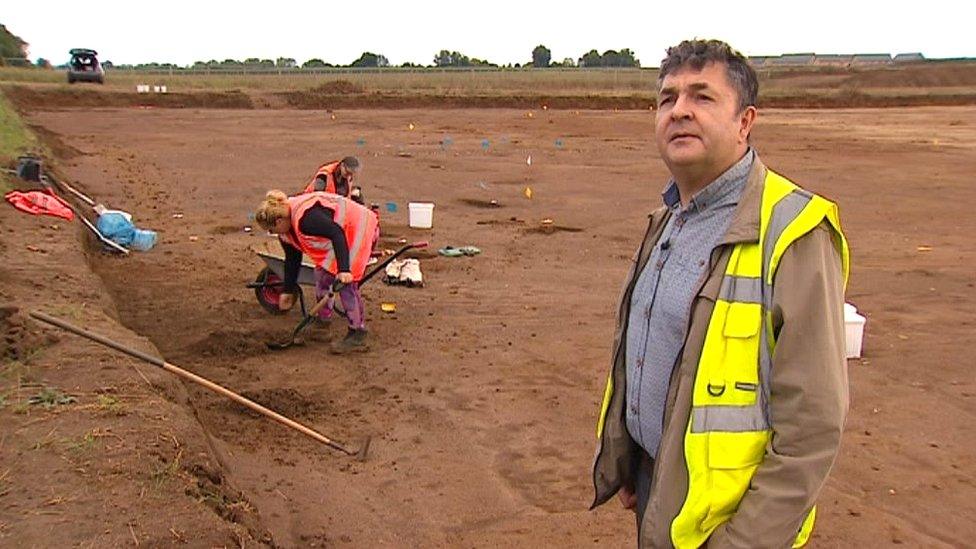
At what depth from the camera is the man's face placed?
2.12 m

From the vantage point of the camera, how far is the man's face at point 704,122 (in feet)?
6.97

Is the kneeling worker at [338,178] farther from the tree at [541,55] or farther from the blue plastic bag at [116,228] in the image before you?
the tree at [541,55]

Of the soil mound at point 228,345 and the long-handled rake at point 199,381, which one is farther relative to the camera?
the soil mound at point 228,345

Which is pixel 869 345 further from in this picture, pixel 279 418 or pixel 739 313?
pixel 739 313

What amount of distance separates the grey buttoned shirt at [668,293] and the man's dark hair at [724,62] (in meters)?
0.14

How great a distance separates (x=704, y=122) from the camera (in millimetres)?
2119

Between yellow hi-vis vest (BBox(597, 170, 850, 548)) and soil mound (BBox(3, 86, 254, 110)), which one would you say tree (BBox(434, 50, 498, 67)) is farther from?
yellow hi-vis vest (BBox(597, 170, 850, 548))

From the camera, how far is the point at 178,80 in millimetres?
45938

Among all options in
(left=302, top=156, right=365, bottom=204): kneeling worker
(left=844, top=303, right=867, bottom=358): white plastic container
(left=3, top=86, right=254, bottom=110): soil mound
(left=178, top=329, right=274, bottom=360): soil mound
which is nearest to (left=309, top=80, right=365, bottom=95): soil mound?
(left=3, top=86, right=254, bottom=110): soil mound

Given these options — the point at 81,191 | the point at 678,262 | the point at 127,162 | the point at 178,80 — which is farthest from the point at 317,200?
the point at 178,80

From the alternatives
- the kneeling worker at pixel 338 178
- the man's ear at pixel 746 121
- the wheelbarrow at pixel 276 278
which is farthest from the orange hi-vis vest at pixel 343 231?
the man's ear at pixel 746 121

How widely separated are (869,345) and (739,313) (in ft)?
19.8

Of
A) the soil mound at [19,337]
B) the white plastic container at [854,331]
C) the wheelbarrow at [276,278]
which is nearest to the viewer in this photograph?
the soil mound at [19,337]

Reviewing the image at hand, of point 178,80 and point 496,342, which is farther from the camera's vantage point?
point 178,80
